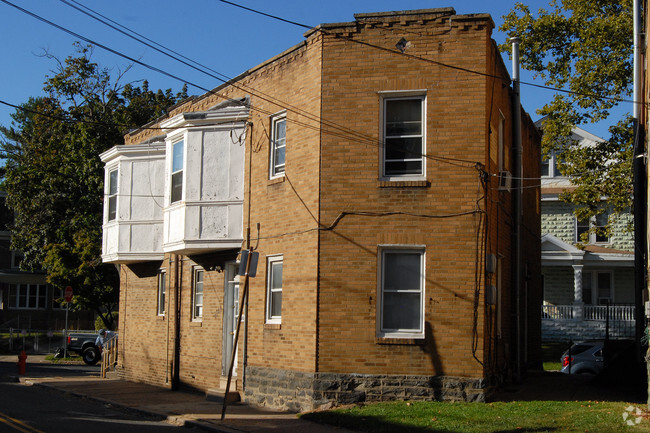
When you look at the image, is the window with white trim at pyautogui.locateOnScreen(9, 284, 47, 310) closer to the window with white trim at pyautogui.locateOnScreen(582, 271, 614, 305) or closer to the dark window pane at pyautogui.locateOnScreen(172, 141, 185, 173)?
the window with white trim at pyautogui.locateOnScreen(582, 271, 614, 305)

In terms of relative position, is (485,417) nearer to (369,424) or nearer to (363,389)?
(369,424)

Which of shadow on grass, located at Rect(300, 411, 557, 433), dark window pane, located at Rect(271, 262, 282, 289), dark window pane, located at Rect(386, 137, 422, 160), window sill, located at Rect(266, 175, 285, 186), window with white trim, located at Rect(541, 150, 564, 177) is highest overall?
window with white trim, located at Rect(541, 150, 564, 177)

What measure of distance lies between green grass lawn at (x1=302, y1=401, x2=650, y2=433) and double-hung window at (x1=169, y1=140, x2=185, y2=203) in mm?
7463

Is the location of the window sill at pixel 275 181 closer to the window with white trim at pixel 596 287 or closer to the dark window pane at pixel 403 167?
the dark window pane at pixel 403 167

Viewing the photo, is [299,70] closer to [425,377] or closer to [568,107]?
[425,377]

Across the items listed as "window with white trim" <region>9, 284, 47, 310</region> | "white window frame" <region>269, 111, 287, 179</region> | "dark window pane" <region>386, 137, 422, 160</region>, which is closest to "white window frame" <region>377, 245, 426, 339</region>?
"dark window pane" <region>386, 137, 422, 160</region>

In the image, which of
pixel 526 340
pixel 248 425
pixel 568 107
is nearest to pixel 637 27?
pixel 568 107

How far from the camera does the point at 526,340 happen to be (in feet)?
64.9

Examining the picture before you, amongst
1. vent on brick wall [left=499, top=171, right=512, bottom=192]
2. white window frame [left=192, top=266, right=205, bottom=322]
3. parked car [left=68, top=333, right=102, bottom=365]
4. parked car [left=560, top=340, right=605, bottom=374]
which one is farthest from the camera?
parked car [left=68, top=333, right=102, bottom=365]

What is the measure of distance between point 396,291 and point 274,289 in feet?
9.96

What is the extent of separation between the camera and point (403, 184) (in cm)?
1459

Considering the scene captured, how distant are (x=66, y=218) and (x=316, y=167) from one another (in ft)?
83.3

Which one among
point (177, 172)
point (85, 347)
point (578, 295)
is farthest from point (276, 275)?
point (85, 347)

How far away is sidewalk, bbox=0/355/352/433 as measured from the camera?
13109mm
